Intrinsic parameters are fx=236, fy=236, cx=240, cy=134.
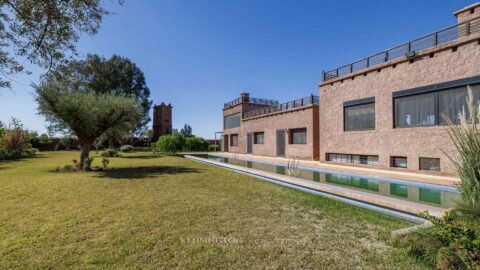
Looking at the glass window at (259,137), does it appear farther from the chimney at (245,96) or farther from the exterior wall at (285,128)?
the chimney at (245,96)

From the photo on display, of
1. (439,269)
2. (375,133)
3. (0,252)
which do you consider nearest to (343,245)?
(439,269)

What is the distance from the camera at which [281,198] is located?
6598 millimetres

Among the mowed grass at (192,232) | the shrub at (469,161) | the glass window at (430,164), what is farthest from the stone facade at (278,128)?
the shrub at (469,161)

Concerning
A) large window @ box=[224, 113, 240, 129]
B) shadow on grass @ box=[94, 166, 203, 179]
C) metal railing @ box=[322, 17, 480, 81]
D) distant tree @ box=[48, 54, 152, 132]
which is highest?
distant tree @ box=[48, 54, 152, 132]

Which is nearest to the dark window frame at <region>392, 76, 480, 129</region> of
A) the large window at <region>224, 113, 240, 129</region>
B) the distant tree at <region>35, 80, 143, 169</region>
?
the distant tree at <region>35, 80, 143, 169</region>

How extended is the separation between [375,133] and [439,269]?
33.6 feet

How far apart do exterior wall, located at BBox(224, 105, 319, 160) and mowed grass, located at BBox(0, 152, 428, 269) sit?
10966 millimetres

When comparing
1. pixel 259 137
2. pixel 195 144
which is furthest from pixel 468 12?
pixel 195 144

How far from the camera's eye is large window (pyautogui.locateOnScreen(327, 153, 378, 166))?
12.1 meters

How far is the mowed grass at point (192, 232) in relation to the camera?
312 cm

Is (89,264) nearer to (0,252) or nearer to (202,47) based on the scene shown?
(0,252)

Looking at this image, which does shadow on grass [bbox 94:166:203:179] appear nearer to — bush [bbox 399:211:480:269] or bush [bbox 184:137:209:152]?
bush [bbox 399:211:480:269]

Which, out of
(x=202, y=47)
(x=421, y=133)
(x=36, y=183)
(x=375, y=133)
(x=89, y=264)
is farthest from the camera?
(x=202, y=47)

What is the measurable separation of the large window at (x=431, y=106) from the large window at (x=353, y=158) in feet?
7.00
